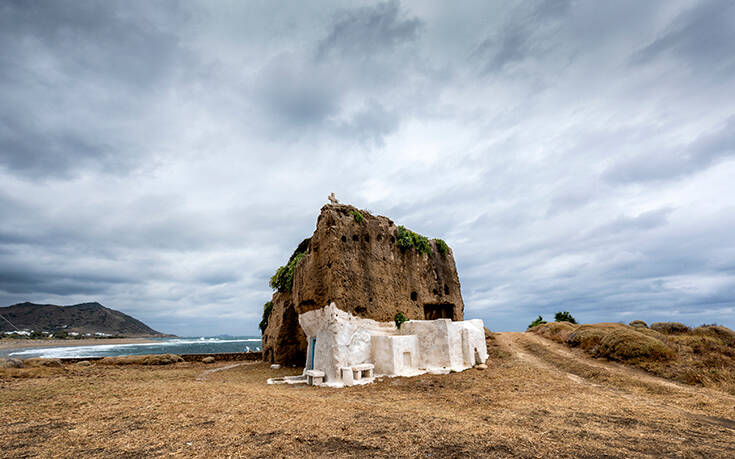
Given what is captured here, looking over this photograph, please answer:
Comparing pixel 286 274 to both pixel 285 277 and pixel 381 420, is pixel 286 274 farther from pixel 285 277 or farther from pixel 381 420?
pixel 381 420

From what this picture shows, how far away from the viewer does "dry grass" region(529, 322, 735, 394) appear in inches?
589

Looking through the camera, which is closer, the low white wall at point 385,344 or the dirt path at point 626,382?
the dirt path at point 626,382

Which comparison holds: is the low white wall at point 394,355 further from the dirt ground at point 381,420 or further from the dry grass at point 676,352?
the dry grass at point 676,352

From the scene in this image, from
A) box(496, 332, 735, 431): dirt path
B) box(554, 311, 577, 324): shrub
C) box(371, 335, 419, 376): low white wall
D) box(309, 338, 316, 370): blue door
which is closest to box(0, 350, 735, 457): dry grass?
box(496, 332, 735, 431): dirt path

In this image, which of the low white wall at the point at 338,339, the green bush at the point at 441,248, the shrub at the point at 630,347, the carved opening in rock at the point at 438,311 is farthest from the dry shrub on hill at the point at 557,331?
the low white wall at the point at 338,339

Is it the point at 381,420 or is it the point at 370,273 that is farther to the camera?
the point at 370,273

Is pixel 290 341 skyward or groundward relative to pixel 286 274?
groundward

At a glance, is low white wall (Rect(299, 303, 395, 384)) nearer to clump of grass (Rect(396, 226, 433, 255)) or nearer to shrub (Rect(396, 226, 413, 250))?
shrub (Rect(396, 226, 413, 250))

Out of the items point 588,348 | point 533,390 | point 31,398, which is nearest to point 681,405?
point 533,390

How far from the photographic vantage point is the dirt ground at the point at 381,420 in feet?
22.3

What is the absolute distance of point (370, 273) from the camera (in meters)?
19.3

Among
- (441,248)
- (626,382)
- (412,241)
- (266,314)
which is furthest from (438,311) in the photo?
(266,314)

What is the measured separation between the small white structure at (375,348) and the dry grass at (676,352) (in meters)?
7.84

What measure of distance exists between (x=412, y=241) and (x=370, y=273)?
4594 millimetres
